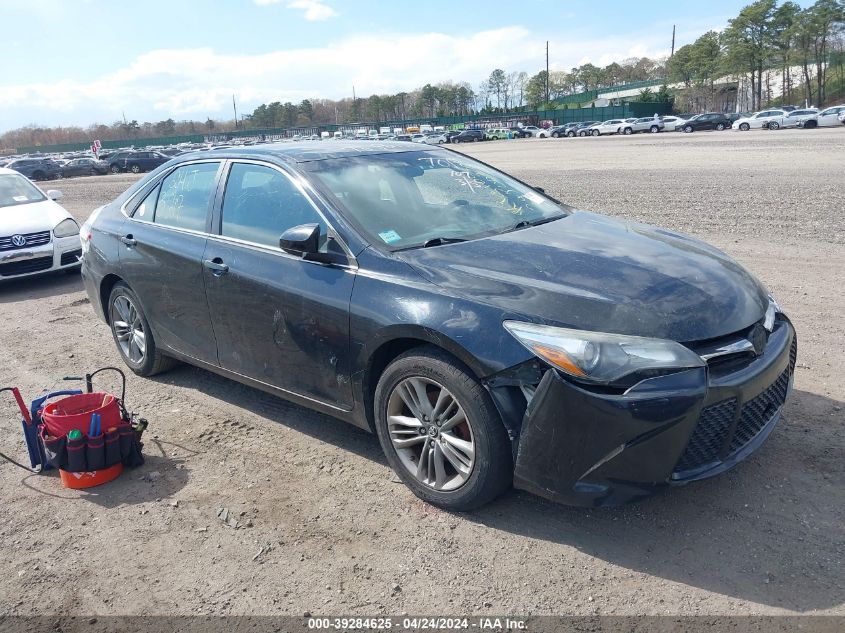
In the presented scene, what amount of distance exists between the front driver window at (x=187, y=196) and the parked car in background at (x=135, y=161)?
42.9 metres

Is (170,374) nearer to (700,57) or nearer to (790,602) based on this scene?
(790,602)

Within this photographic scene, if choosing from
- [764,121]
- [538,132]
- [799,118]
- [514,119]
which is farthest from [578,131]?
[514,119]

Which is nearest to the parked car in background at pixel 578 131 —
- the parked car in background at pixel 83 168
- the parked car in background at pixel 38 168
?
the parked car in background at pixel 83 168

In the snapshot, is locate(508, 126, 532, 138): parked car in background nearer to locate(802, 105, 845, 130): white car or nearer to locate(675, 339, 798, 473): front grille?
locate(802, 105, 845, 130): white car

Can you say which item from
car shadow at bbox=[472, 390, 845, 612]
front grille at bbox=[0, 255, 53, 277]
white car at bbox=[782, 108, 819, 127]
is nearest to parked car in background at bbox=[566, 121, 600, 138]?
white car at bbox=[782, 108, 819, 127]

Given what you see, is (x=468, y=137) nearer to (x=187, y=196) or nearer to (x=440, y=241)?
(x=187, y=196)

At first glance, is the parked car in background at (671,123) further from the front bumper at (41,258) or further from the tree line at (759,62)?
the front bumper at (41,258)

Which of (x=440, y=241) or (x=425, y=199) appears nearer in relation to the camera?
(x=440, y=241)

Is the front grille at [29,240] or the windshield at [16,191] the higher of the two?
the windshield at [16,191]

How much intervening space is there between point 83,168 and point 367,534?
48790 millimetres

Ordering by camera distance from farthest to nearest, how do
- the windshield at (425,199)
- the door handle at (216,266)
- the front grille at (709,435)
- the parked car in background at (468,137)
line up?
the parked car in background at (468,137) → the door handle at (216,266) → the windshield at (425,199) → the front grille at (709,435)

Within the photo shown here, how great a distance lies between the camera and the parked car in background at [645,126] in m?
62.0

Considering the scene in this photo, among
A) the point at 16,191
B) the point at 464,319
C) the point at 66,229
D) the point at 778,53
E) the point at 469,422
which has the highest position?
the point at 778,53

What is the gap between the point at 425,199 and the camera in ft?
13.8
